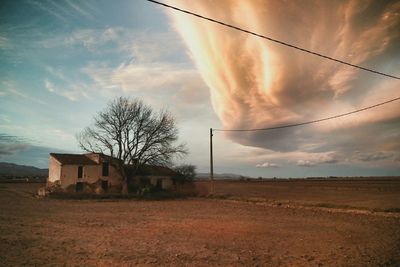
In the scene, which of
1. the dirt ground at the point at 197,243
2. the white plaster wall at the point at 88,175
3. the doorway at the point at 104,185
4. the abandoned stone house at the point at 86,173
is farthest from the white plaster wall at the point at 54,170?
the dirt ground at the point at 197,243

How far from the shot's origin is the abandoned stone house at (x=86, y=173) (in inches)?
1779

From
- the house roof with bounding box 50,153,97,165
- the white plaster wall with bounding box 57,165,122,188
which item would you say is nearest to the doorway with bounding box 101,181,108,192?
the white plaster wall with bounding box 57,165,122,188

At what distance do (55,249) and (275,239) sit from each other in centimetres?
822

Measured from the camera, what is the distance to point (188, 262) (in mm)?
9195

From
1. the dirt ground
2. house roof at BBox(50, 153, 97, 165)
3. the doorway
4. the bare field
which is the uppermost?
house roof at BBox(50, 153, 97, 165)

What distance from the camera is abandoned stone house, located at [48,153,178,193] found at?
148 feet

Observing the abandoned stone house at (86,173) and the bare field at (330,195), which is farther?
the abandoned stone house at (86,173)

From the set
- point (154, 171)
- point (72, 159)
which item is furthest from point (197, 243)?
point (154, 171)

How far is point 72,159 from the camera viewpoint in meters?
47.9

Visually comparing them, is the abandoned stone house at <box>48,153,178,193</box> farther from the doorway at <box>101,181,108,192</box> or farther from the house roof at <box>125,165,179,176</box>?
the house roof at <box>125,165,179,176</box>

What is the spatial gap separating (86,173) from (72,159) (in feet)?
10.5

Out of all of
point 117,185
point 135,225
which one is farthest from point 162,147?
point 135,225

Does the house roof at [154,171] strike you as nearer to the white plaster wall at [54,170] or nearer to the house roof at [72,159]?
the house roof at [72,159]

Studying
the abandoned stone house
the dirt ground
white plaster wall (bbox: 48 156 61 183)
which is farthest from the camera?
white plaster wall (bbox: 48 156 61 183)
